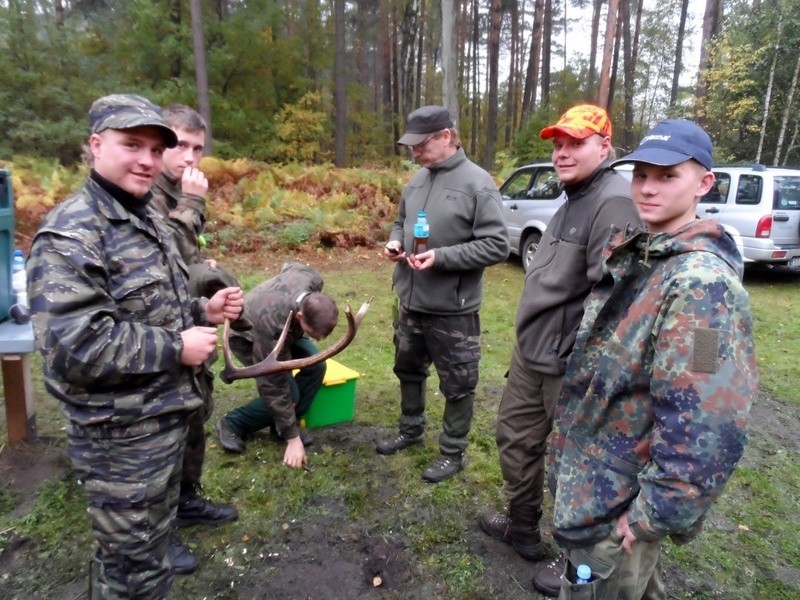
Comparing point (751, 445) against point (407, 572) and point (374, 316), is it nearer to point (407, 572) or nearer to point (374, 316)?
point (407, 572)

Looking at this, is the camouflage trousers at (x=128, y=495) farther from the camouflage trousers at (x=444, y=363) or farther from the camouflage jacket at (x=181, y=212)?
the camouflage trousers at (x=444, y=363)

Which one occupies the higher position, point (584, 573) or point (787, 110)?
point (787, 110)

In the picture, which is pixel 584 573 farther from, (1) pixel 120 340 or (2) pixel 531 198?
(2) pixel 531 198

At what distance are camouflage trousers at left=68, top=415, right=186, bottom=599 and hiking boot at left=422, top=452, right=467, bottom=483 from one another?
1845mm

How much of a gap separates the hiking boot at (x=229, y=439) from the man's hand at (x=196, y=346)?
1.98 metres

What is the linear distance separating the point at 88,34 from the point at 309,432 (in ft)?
66.7

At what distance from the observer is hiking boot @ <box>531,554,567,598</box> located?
2.77 m

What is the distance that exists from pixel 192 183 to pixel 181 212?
178 millimetres

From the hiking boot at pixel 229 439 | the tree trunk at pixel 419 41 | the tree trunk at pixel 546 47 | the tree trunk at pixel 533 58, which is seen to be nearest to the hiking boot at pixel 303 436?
the hiking boot at pixel 229 439

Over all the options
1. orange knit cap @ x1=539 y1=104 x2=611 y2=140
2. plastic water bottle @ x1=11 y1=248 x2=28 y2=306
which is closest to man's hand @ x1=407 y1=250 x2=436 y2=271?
orange knit cap @ x1=539 y1=104 x2=611 y2=140

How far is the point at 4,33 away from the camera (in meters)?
14.4

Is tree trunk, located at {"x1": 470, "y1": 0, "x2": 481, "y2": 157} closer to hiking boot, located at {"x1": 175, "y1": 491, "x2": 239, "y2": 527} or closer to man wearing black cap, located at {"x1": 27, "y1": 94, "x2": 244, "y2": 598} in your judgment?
hiking boot, located at {"x1": 175, "y1": 491, "x2": 239, "y2": 527}

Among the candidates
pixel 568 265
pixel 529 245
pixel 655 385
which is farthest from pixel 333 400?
pixel 529 245

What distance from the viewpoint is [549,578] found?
281 centimetres
